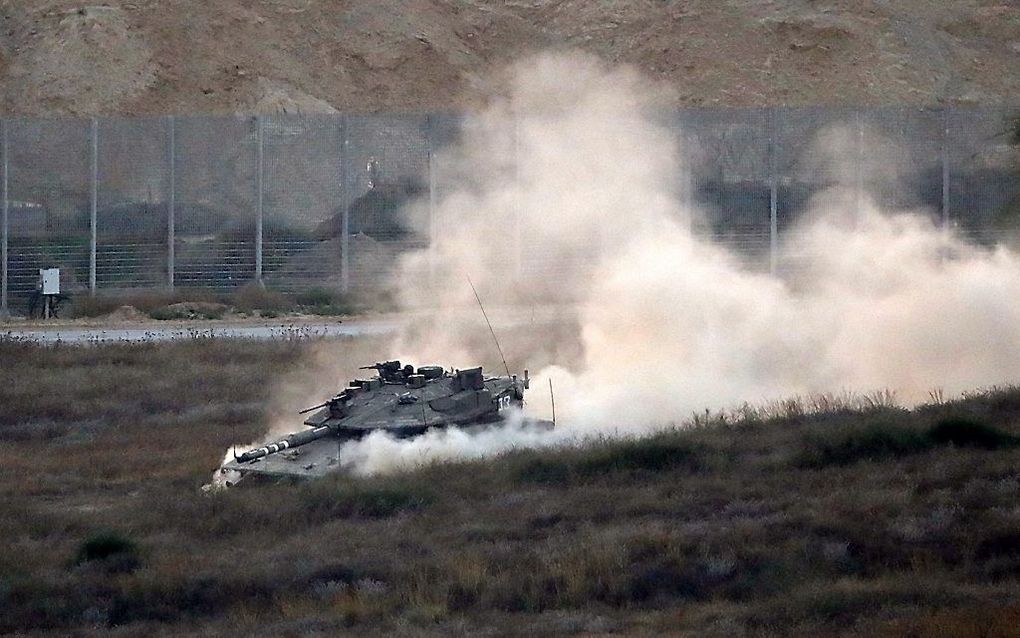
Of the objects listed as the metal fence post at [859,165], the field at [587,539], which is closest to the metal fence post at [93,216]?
the metal fence post at [859,165]

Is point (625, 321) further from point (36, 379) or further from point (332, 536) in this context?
point (332, 536)

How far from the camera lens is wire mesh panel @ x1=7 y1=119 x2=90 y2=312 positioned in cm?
4228

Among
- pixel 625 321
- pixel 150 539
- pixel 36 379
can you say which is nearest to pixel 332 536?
pixel 150 539

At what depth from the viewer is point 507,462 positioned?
18891 millimetres

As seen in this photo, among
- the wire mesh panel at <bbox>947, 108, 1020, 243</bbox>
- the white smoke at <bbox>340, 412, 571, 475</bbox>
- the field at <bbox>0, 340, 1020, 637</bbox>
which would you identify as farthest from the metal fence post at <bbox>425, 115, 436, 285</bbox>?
the white smoke at <bbox>340, 412, 571, 475</bbox>

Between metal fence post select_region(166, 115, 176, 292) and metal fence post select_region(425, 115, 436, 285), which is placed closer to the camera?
metal fence post select_region(425, 115, 436, 285)

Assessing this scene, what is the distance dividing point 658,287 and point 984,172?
15057 millimetres

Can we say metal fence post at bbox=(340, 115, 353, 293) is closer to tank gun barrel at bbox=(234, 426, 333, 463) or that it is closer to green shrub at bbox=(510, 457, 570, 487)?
tank gun barrel at bbox=(234, 426, 333, 463)

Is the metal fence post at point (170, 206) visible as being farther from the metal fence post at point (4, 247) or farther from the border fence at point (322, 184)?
the metal fence post at point (4, 247)

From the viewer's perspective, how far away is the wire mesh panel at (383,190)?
41188 millimetres

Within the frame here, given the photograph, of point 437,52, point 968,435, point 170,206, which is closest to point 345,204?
point 170,206

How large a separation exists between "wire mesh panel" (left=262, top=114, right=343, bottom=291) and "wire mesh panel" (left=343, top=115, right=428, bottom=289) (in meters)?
0.42

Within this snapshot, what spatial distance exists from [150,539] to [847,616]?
25.6 ft

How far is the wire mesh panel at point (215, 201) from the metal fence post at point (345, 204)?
90.1 inches
